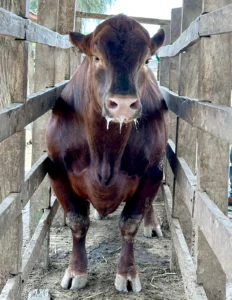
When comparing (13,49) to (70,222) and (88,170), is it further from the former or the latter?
(70,222)

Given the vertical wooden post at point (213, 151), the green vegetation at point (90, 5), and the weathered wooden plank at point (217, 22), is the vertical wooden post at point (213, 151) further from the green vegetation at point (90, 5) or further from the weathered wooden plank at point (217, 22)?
the green vegetation at point (90, 5)

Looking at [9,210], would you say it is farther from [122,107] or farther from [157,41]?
[157,41]

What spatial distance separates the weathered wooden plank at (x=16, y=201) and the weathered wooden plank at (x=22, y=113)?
34cm

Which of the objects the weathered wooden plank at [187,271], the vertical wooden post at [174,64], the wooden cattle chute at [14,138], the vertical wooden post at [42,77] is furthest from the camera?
the vertical wooden post at [174,64]

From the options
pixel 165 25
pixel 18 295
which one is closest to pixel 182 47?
pixel 18 295

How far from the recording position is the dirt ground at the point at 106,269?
357 cm

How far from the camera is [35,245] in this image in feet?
10.9

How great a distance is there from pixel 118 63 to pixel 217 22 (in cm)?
82

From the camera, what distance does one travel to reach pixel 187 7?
3910mm

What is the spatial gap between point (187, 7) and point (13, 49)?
5.73ft

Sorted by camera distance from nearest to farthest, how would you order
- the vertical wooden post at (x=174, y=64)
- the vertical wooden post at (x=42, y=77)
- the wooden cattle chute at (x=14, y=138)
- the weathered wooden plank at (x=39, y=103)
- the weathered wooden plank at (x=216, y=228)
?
the weathered wooden plank at (x=216, y=228), the wooden cattle chute at (x=14, y=138), the weathered wooden plank at (x=39, y=103), the vertical wooden post at (x=42, y=77), the vertical wooden post at (x=174, y=64)

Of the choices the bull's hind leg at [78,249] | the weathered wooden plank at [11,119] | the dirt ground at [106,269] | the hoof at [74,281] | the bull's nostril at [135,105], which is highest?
the bull's nostril at [135,105]

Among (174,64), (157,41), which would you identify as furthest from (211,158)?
(174,64)

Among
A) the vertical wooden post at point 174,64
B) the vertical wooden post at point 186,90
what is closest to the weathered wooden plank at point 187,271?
the vertical wooden post at point 186,90
